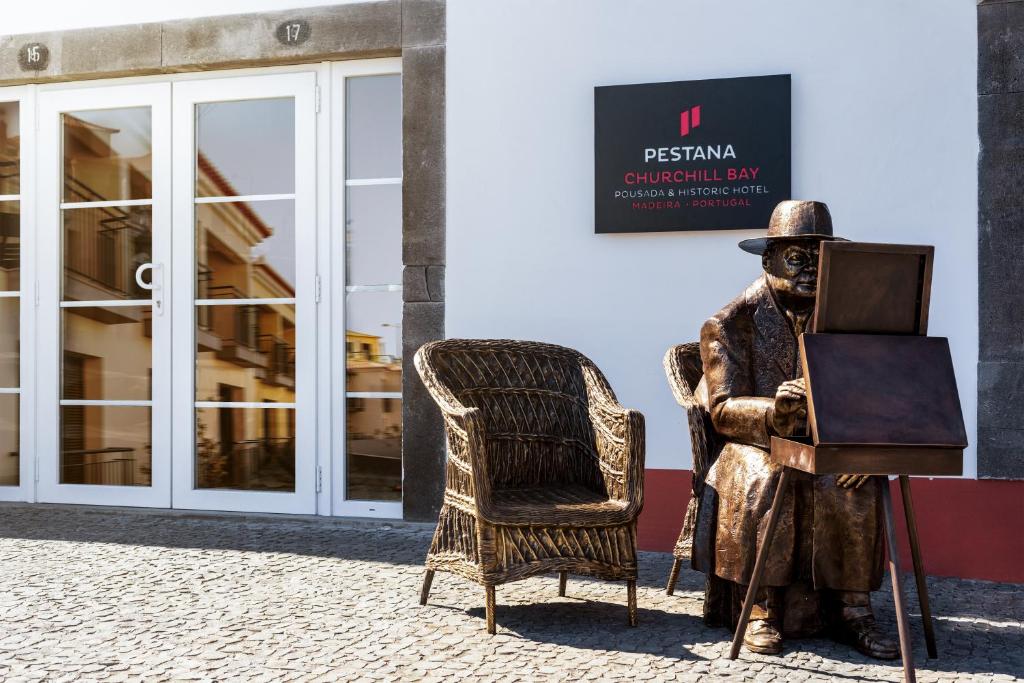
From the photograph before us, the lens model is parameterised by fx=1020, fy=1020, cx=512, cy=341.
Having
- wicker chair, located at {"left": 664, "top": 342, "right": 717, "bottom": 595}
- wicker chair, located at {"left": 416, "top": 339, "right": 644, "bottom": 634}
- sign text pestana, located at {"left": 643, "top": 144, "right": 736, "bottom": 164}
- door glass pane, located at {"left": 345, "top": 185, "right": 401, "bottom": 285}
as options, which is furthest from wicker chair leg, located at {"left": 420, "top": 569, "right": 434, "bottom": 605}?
sign text pestana, located at {"left": 643, "top": 144, "right": 736, "bottom": 164}

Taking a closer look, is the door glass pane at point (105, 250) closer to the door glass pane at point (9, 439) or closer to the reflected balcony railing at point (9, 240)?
the reflected balcony railing at point (9, 240)

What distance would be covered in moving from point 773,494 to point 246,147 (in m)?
3.44

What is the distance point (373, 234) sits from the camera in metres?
5.03

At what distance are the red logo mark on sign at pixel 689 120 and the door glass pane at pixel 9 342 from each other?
3679mm

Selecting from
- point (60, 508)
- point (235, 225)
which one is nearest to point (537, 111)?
point (235, 225)

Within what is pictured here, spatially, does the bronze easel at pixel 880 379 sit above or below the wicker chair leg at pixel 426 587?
above

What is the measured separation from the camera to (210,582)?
3732mm

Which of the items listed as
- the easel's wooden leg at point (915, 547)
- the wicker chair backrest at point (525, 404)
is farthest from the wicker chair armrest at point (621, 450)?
the easel's wooden leg at point (915, 547)

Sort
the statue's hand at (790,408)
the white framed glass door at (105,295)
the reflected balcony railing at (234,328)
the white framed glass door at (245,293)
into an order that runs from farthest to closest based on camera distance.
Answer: the white framed glass door at (105,295)
the reflected balcony railing at (234,328)
the white framed glass door at (245,293)
the statue's hand at (790,408)

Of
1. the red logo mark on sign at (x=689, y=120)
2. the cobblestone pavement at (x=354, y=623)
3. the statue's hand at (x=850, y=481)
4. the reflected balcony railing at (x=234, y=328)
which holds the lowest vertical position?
the cobblestone pavement at (x=354, y=623)

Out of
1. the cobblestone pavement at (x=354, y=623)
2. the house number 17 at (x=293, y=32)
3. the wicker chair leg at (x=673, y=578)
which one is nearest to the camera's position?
the cobblestone pavement at (x=354, y=623)

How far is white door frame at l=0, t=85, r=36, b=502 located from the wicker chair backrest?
9.74ft

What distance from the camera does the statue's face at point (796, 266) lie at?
2.93 meters

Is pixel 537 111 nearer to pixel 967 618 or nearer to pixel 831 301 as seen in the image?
pixel 831 301
